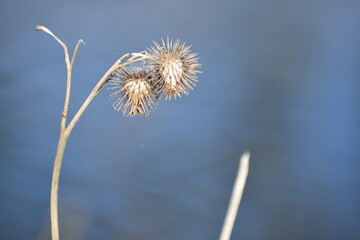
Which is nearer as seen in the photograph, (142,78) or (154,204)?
(142,78)

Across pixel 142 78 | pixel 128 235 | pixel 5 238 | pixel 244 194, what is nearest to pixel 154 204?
pixel 128 235

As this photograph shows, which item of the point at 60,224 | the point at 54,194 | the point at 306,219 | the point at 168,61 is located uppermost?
the point at 306,219

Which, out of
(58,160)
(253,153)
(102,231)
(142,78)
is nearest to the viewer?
(58,160)

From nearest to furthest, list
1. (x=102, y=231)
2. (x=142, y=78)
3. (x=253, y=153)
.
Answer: (x=142, y=78), (x=102, y=231), (x=253, y=153)

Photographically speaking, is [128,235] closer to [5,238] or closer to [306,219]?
[5,238]

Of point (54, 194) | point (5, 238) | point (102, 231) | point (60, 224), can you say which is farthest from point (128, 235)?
point (54, 194)

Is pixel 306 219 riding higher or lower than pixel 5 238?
higher
